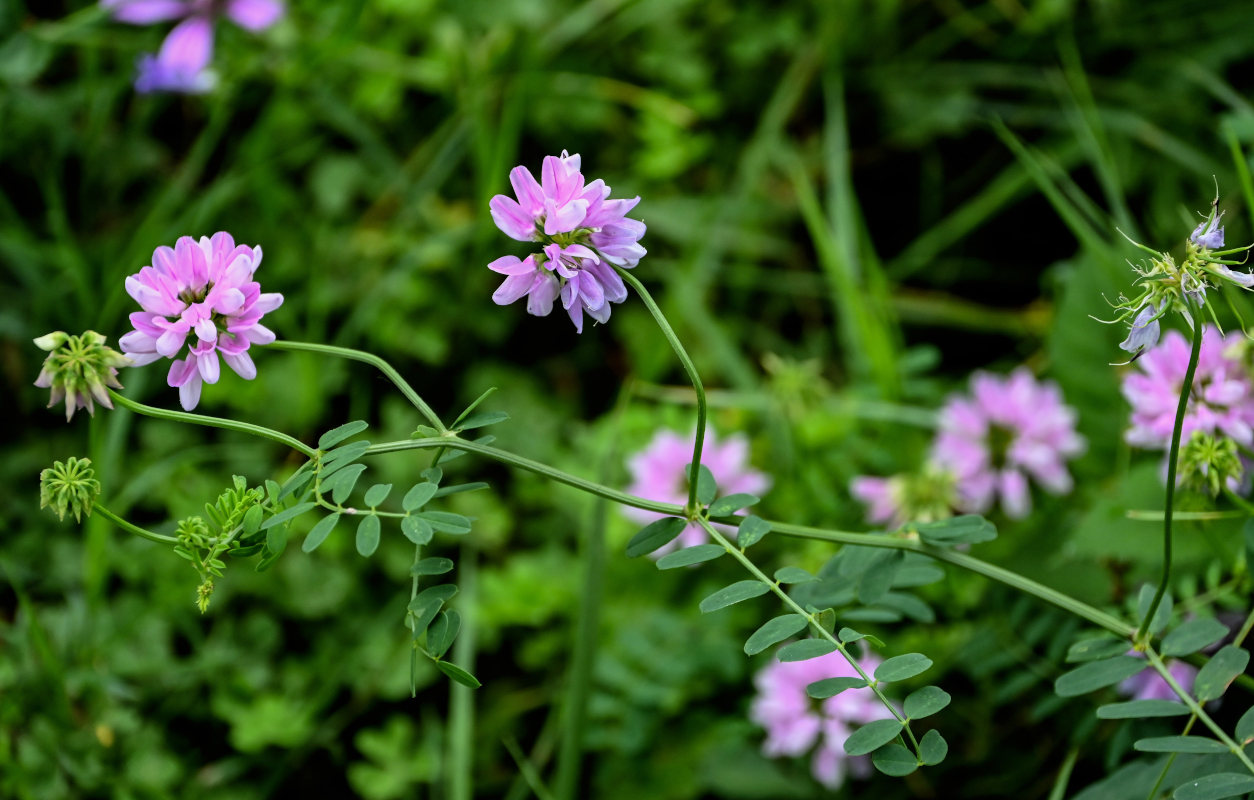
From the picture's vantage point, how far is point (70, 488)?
0.65 meters

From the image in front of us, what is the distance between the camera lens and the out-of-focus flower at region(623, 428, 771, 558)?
1.39 meters

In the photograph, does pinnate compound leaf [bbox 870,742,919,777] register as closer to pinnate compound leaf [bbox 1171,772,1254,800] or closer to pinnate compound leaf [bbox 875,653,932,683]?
pinnate compound leaf [bbox 875,653,932,683]

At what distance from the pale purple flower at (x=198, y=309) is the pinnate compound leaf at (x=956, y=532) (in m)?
0.52

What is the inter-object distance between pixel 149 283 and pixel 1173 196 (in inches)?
62.3

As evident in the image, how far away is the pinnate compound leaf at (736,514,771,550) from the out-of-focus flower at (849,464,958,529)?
55 cm

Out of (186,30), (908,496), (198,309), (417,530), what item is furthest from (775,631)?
(186,30)

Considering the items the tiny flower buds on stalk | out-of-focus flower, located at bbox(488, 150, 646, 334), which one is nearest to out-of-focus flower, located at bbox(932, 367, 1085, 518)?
out-of-focus flower, located at bbox(488, 150, 646, 334)

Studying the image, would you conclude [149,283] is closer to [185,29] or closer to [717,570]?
[717,570]

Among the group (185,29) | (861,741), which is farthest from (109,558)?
(861,741)

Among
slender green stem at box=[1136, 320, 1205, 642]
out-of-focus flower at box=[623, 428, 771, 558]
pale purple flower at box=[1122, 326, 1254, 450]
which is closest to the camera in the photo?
slender green stem at box=[1136, 320, 1205, 642]

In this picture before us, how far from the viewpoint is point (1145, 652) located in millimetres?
789

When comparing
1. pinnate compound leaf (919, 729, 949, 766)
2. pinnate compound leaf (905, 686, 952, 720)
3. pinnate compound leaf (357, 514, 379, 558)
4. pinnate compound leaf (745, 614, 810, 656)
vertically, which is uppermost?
pinnate compound leaf (357, 514, 379, 558)

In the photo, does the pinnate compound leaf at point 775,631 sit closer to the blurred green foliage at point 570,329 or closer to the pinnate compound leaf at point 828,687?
the pinnate compound leaf at point 828,687

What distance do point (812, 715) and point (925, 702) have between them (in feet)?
1.48
